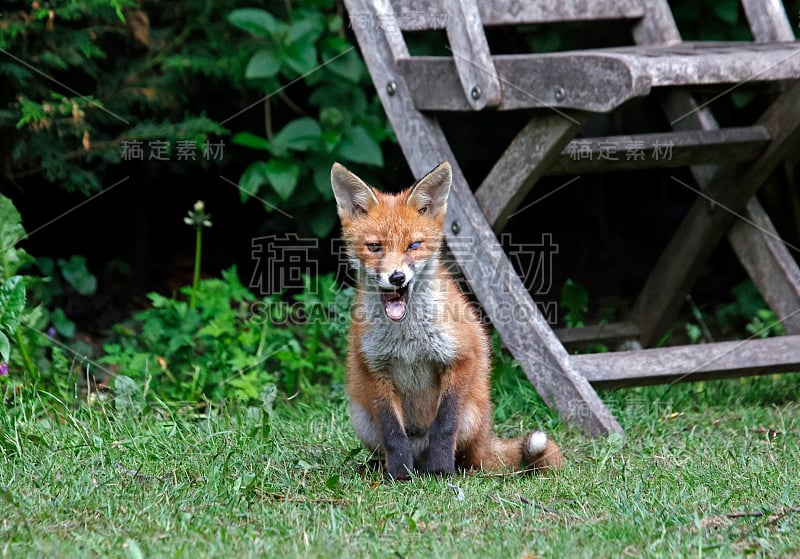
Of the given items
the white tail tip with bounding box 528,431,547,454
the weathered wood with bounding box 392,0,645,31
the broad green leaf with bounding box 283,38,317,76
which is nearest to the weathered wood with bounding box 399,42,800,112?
the weathered wood with bounding box 392,0,645,31

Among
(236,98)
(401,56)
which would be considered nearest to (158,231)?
(236,98)

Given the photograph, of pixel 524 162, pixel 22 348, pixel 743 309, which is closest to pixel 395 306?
pixel 524 162

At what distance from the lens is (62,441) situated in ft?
13.3

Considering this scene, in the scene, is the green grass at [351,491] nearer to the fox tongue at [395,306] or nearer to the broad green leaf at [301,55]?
the fox tongue at [395,306]

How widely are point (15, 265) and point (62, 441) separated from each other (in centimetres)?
124

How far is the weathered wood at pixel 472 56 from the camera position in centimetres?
440

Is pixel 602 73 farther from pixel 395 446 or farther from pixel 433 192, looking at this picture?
pixel 395 446

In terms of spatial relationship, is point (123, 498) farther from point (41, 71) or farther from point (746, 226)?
point (746, 226)

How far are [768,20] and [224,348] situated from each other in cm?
343

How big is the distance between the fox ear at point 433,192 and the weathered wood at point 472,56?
1.73 feet

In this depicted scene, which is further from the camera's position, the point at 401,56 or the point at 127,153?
the point at 127,153

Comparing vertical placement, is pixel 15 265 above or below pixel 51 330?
above

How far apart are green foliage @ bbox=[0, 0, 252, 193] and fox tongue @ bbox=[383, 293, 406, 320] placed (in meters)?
2.21

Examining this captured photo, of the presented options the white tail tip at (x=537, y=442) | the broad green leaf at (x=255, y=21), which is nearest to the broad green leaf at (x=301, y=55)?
the broad green leaf at (x=255, y=21)
